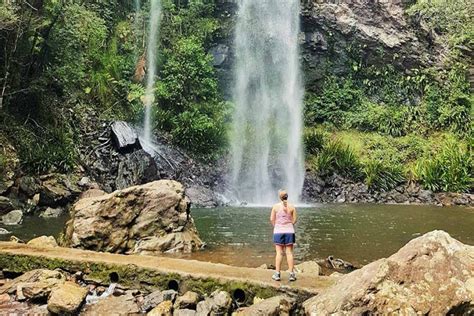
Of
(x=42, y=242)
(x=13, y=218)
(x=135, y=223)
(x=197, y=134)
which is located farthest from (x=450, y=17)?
(x=42, y=242)

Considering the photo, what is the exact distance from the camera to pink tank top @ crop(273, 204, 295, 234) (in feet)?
23.2

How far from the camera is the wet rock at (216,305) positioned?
6.27 meters

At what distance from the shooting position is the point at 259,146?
82.4 feet

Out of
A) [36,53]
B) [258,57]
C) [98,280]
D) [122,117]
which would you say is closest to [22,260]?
[98,280]

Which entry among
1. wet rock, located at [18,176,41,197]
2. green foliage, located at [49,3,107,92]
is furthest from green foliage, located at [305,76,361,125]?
wet rock, located at [18,176,41,197]

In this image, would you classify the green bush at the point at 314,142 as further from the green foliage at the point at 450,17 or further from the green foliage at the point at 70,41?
the green foliage at the point at 70,41

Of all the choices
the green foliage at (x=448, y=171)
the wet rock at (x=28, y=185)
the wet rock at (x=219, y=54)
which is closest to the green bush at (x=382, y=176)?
the green foliage at (x=448, y=171)

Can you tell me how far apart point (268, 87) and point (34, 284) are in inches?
840

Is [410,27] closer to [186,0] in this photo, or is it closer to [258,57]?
[258,57]

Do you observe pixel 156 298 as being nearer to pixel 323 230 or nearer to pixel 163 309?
pixel 163 309

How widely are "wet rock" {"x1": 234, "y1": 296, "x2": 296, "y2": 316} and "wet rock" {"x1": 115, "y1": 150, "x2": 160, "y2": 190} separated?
12.7m

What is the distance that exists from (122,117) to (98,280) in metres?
15.8

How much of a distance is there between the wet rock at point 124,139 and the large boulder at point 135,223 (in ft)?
27.6

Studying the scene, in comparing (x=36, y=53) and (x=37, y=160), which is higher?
(x=36, y=53)
